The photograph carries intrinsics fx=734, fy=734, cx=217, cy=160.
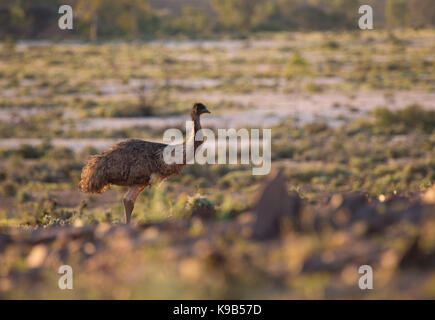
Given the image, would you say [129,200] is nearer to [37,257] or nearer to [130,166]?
[130,166]

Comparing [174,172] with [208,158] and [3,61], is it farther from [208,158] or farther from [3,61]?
[3,61]

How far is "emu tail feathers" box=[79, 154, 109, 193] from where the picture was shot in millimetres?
10797

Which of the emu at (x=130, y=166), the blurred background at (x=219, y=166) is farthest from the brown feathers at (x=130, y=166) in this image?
the blurred background at (x=219, y=166)

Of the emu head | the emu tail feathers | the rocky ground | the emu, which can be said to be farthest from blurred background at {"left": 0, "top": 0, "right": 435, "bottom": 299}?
the emu head

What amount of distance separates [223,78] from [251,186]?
80.9 ft

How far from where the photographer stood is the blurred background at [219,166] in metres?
5.49

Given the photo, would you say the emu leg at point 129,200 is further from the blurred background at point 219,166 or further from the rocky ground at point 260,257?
the rocky ground at point 260,257

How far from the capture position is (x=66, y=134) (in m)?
27.0

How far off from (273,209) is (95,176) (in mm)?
5074

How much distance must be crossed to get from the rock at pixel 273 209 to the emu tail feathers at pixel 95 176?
4947mm

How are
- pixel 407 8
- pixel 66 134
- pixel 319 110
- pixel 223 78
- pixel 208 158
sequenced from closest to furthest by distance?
1. pixel 208 158
2. pixel 66 134
3. pixel 319 110
4. pixel 223 78
5. pixel 407 8

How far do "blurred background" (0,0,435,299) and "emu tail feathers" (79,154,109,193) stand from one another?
0.79 metres

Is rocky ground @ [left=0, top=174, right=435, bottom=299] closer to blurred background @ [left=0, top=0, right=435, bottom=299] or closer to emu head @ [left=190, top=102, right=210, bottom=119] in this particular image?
blurred background @ [left=0, top=0, right=435, bottom=299]
